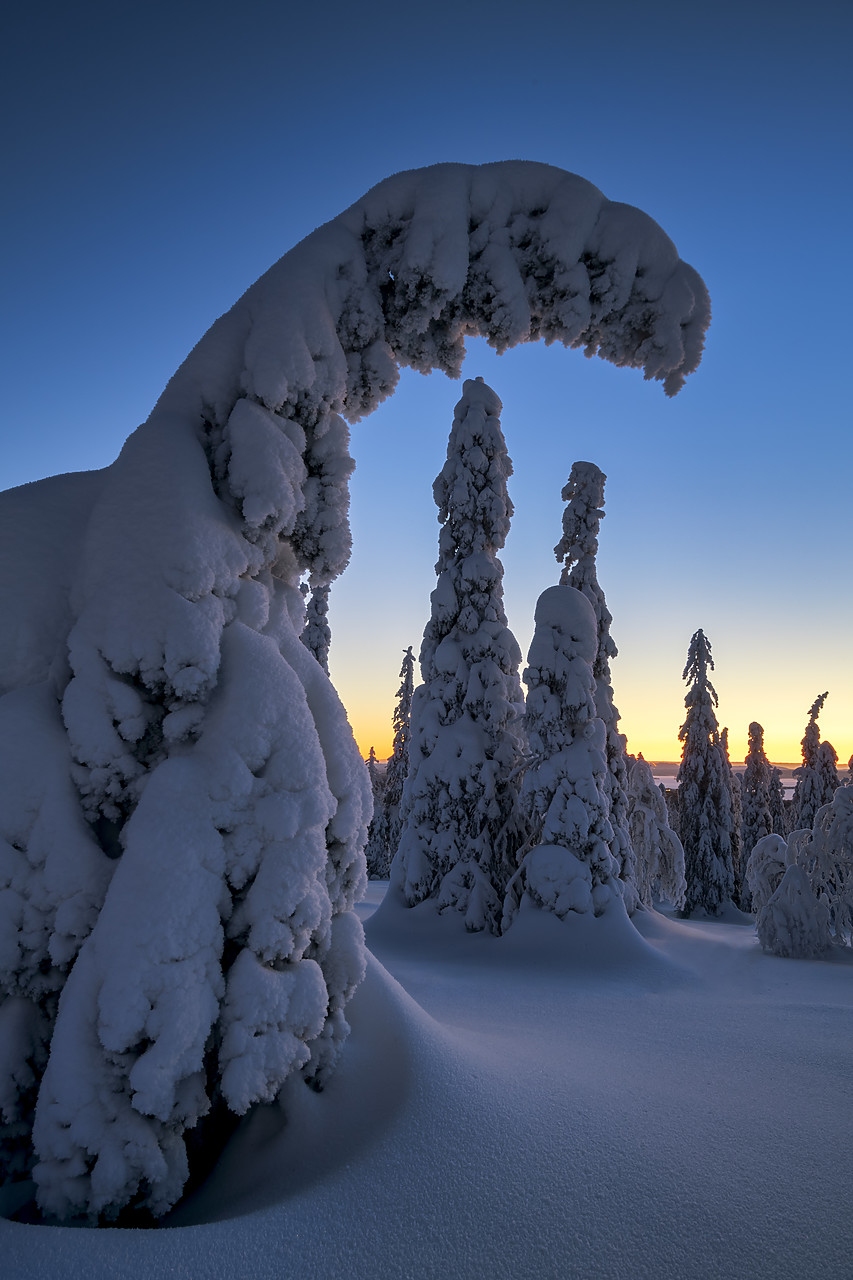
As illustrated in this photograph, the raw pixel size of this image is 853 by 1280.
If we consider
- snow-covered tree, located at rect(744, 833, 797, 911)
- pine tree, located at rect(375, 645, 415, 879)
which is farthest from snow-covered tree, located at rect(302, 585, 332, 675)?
snow-covered tree, located at rect(744, 833, 797, 911)

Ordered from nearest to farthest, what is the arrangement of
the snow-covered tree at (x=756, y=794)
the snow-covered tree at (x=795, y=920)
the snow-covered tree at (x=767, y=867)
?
the snow-covered tree at (x=795, y=920) < the snow-covered tree at (x=767, y=867) < the snow-covered tree at (x=756, y=794)

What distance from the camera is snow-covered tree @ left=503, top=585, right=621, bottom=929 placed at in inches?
461

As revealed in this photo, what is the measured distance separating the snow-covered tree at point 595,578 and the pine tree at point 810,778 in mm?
18119

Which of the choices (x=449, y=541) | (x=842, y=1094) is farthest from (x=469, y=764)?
(x=842, y=1094)

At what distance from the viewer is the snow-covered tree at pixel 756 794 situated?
34.8m

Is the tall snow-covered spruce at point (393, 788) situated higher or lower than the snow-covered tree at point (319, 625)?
lower

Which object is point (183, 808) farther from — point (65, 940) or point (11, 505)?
point (11, 505)

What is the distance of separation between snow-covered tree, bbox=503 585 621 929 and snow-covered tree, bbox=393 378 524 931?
0.78m

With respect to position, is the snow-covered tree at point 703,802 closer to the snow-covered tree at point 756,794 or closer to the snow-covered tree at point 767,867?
the snow-covered tree at point 756,794

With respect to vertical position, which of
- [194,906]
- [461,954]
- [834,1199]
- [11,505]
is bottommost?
[461,954]

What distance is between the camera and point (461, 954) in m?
11.8

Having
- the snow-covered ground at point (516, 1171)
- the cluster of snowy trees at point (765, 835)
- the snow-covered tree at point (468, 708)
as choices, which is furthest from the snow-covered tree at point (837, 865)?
the snow-covered ground at point (516, 1171)

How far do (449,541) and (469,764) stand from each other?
5.16 meters

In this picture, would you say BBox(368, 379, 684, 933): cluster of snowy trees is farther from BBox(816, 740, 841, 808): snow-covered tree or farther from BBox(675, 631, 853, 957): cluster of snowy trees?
BBox(816, 740, 841, 808): snow-covered tree
